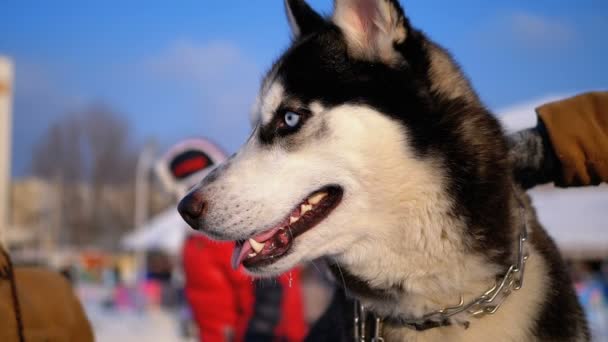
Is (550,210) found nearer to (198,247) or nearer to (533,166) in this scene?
(198,247)

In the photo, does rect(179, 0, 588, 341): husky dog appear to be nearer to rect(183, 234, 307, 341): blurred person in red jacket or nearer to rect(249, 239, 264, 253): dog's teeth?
rect(249, 239, 264, 253): dog's teeth

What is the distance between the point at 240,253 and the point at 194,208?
0.71 feet

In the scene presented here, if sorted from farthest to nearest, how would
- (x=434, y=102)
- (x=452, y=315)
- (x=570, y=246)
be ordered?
(x=570, y=246) < (x=434, y=102) < (x=452, y=315)

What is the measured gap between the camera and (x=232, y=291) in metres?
3.96

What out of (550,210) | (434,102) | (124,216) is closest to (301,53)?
(434,102)

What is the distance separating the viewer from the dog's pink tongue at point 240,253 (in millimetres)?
1874

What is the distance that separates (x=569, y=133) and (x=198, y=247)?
2.81 meters

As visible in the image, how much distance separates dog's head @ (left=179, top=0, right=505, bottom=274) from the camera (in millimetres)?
1760

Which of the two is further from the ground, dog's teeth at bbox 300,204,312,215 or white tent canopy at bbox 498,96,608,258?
dog's teeth at bbox 300,204,312,215

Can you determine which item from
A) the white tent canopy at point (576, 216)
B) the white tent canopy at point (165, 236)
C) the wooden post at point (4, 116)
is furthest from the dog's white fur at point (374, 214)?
the white tent canopy at point (165, 236)

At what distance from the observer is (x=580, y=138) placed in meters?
A: 1.94

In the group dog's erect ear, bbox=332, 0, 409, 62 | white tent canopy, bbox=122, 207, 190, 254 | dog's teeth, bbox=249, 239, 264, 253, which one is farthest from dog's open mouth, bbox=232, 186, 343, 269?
white tent canopy, bbox=122, 207, 190, 254

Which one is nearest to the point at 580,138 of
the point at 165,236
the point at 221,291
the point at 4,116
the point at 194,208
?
the point at 194,208

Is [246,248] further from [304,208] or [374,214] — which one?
[374,214]
